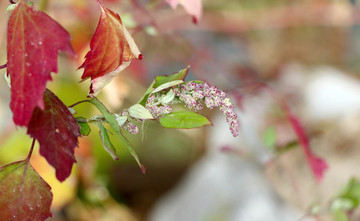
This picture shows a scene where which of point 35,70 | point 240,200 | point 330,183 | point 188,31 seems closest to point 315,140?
point 330,183

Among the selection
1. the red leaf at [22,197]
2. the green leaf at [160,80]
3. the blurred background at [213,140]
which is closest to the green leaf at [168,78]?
the green leaf at [160,80]

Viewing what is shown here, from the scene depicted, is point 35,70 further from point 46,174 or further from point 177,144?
point 177,144

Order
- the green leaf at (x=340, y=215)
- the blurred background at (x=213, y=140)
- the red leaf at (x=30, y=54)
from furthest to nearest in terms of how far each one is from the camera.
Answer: the blurred background at (x=213, y=140) → the green leaf at (x=340, y=215) → the red leaf at (x=30, y=54)

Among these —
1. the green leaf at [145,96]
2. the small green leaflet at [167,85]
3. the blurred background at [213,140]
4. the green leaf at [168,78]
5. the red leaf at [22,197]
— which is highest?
the small green leaflet at [167,85]

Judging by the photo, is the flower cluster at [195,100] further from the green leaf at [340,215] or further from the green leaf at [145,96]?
the green leaf at [340,215]

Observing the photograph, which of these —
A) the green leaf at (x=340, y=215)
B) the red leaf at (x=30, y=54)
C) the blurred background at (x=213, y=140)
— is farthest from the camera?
the blurred background at (x=213, y=140)

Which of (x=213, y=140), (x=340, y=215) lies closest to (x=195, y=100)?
(x=340, y=215)

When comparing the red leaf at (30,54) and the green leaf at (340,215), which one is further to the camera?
the green leaf at (340,215)

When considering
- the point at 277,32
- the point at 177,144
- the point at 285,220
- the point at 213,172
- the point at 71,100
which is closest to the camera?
the point at 285,220
